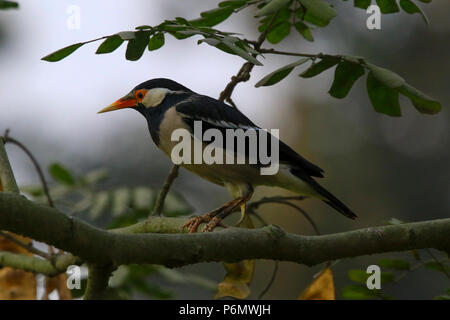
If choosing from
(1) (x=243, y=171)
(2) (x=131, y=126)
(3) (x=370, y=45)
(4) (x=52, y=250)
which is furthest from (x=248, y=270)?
(3) (x=370, y=45)

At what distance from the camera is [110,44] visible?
2.56 meters

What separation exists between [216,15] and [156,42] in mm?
380

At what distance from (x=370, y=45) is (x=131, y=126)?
483cm

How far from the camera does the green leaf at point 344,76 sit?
2.91 metres

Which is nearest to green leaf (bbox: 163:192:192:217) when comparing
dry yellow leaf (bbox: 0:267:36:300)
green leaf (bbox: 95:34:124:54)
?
dry yellow leaf (bbox: 0:267:36:300)

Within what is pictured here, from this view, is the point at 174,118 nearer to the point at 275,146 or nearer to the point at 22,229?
the point at 275,146

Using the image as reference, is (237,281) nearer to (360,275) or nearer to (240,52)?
(360,275)

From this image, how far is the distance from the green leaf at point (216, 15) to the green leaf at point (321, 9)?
0.45 metres

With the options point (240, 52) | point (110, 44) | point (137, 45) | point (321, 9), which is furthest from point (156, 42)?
point (321, 9)

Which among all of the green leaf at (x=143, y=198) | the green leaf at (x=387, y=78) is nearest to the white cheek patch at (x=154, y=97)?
the green leaf at (x=143, y=198)

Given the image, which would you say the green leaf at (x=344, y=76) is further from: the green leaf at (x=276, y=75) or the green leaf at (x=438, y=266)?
the green leaf at (x=438, y=266)

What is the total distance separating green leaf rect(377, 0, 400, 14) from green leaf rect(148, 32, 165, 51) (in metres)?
1.01
